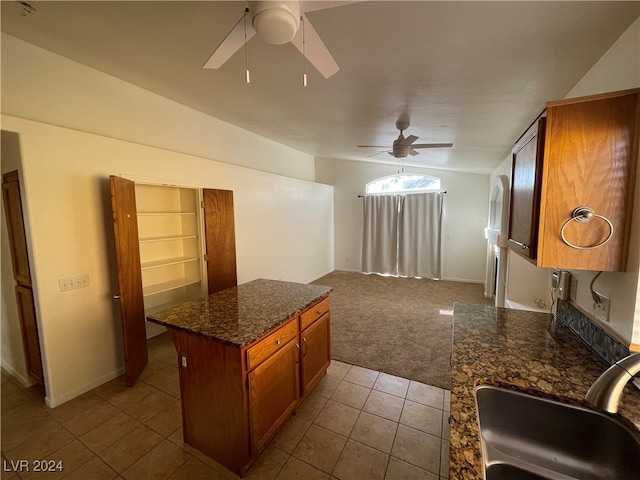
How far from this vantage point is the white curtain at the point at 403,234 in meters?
6.07

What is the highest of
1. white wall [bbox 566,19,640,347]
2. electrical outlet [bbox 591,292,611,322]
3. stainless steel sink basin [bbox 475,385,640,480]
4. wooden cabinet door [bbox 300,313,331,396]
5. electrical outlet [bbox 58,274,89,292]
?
white wall [bbox 566,19,640,347]

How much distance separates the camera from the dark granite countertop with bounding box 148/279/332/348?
1575 millimetres

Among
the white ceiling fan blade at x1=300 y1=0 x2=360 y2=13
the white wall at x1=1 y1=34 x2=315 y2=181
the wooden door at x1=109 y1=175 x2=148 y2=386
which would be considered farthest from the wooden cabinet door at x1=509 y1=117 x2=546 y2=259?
the white wall at x1=1 y1=34 x2=315 y2=181

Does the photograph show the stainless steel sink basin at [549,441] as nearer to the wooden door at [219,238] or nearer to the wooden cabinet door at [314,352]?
the wooden cabinet door at [314,352]

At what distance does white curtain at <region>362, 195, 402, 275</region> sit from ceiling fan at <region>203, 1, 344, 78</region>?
17.1ft

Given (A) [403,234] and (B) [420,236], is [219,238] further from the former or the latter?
(B) [420,236]

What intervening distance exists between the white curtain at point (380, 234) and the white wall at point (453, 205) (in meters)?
0.31

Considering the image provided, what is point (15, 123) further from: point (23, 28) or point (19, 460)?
point (19, 460)

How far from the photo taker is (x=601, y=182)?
104cm

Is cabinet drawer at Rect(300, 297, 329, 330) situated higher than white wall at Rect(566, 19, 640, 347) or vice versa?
white wall at Rect(566, 19, 640, 347)

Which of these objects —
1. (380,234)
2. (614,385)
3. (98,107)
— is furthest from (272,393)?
(380,234)

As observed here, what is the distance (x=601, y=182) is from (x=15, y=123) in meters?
3.50

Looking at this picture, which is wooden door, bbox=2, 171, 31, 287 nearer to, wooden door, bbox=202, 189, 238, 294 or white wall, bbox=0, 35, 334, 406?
white wall, bbox=0, 35, 334, 406

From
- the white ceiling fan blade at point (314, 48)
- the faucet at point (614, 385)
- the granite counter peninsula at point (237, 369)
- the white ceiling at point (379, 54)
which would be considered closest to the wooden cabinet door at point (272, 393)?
the granite counter peninsula at point (237, 369)
